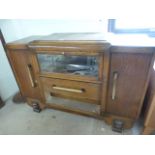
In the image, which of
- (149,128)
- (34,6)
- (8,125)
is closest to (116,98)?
(149,128)

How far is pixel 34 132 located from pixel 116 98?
81 cm

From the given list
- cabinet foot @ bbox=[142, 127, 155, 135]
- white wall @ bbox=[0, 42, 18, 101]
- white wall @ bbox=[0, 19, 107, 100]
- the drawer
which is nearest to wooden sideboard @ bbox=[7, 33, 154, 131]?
the drawer

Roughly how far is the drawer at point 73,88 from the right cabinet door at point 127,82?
0.39 ft

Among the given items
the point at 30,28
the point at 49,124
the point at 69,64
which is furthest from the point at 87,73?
the point at 30,28

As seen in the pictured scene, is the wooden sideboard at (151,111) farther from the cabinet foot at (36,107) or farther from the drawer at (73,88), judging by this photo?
the cabinet foot at (36,107)

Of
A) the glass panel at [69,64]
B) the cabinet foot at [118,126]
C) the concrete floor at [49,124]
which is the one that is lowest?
the concrete floor at [49,124]

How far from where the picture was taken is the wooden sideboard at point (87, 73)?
87 cm

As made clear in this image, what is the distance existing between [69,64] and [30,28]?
79cm

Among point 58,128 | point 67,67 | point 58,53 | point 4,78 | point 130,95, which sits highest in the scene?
point 58,53

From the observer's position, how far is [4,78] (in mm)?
1609

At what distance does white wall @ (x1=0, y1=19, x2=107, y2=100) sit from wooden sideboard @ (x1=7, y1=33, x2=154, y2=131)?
0.92 feet

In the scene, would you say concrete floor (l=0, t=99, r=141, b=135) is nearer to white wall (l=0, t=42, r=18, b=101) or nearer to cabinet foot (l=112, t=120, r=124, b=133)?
cabinet foot (l=112, t=120, r=124, b=133)

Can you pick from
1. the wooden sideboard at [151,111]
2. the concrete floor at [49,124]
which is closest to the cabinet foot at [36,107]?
the concrete floor at [49,124]
